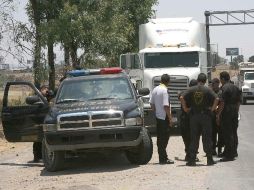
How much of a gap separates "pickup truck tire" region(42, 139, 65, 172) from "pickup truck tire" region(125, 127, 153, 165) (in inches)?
54.2

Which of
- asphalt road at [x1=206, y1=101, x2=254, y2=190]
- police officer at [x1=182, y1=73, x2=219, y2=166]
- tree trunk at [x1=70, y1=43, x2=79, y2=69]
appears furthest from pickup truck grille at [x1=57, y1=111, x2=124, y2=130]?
tree trunk at [x1=70, y1=43, x2=79, y2=69]

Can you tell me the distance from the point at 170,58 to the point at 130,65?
1.35 meters

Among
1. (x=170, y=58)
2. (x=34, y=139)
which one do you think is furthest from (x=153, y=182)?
(x=170, y=58)

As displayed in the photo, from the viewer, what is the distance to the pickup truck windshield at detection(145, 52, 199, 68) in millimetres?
17766

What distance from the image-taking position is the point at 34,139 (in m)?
11.9

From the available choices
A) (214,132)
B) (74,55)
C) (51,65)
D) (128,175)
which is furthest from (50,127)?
(74,55)

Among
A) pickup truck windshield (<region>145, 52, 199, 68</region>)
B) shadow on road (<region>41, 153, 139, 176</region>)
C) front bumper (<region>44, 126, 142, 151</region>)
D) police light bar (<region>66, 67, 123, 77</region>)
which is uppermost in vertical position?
pickup truck windshield (<region>145, 52, 199, 68</region>)

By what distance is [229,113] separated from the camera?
11562mm

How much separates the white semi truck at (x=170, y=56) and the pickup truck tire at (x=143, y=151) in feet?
19.1

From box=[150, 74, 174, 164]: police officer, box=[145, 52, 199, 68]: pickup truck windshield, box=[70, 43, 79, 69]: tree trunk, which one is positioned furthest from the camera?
box=[70, 43, 79, 69]: tree trunk

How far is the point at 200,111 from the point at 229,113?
99 centimetres

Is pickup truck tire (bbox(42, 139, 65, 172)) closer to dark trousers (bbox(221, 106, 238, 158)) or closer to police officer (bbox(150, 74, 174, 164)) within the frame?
police officer (bbox(150, 74, 174, 164))

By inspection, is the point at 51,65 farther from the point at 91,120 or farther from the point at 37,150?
the point at 91,120

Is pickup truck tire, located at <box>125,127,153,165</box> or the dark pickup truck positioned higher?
the dark pickup truck
